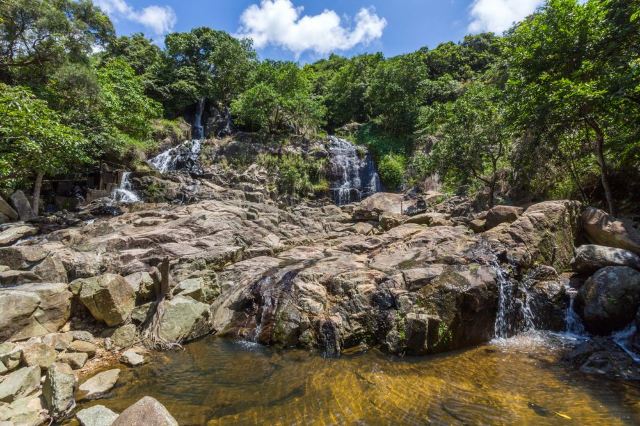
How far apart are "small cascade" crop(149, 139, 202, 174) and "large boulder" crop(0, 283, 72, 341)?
21865 mm

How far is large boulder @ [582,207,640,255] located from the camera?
840 cm

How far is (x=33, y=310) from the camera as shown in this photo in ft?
23.6

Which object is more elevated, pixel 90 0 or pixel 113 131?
pixel 90 0

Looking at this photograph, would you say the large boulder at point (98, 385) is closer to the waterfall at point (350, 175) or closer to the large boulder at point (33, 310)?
the large boulder at point (33, 310)

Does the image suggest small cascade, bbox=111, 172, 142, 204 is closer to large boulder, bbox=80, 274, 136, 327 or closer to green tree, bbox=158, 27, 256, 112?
large boulder, bbox=80, 274, 136, 327

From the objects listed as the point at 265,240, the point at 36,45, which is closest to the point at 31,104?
the point at 265,240

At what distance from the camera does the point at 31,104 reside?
10727mm

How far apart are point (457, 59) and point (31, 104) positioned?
49.8 metres

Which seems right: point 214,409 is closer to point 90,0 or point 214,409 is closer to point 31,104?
point 31,104

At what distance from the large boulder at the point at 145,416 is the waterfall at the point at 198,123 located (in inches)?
1473

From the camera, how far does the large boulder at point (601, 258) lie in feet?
25.4

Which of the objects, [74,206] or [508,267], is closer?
[508,267]

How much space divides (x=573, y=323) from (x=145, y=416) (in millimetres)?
9209

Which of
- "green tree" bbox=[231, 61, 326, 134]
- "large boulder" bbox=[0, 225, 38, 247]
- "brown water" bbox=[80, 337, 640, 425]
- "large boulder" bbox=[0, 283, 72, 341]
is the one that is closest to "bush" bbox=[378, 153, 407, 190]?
"green tree" bbox=[231, 61, 326, 134]
